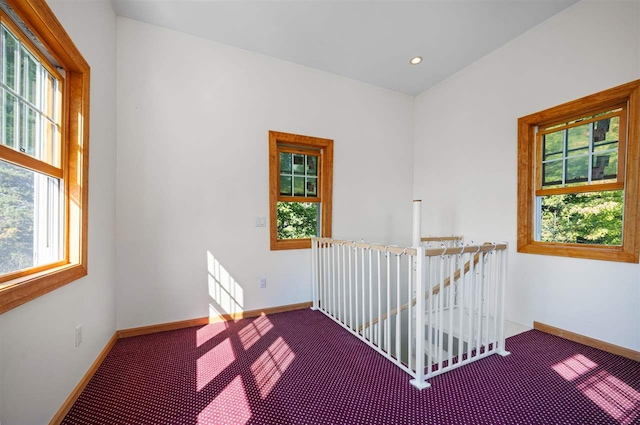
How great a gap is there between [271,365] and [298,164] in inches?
87.0

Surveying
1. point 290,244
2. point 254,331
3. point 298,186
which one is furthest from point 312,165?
point 254,331

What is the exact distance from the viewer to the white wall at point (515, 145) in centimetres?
216

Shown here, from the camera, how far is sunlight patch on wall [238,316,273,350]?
237 cm

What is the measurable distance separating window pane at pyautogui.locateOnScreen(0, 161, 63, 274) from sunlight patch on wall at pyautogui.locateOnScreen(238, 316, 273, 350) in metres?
1.47

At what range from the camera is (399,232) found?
3965mm

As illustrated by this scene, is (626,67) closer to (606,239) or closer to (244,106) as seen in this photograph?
(606,239)

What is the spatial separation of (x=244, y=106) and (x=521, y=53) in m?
2.97

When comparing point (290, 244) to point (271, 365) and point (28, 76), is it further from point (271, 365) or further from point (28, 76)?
point (28, 76)

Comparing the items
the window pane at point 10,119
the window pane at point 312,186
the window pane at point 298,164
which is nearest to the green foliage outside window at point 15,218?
the window pane at point 10,119

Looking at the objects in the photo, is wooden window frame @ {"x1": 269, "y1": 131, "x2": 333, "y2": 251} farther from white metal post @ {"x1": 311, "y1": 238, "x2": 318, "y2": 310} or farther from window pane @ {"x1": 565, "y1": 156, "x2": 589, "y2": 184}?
window pane @ {"x1": 565, "y1": 156, "x2": 589, "y2": 184}

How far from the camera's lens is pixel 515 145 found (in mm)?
2846

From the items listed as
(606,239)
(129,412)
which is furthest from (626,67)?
(129,412)

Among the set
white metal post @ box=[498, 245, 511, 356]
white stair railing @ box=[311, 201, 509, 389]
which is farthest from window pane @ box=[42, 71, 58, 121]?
white metal post @ box=[498, 245, 511, 356]

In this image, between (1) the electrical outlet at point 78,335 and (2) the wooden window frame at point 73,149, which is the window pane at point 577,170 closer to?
(2) the wooden window frame at point 73,149
